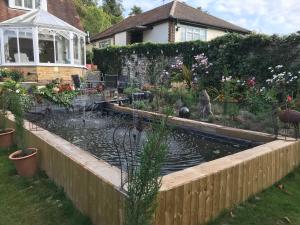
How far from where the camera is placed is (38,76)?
16.6 meters

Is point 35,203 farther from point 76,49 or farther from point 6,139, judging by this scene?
point 76,49

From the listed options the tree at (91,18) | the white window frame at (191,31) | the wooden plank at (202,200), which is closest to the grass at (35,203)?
the wooden plank at (202,200)

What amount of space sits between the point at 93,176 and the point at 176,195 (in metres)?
0.99

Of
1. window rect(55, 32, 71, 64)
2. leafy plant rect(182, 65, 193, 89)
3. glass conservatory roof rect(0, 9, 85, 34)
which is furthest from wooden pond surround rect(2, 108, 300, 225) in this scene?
window rect(55, 32, 71, 64)

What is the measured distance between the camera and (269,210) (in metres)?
3.66

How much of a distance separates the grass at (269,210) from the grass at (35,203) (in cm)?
177

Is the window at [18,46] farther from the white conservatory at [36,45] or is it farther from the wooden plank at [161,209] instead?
the wooden plank at [161,209]

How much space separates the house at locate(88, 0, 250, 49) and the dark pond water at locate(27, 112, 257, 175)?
1503 cm

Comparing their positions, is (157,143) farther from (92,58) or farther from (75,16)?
(75,16)

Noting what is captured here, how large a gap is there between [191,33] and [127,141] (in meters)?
19.0

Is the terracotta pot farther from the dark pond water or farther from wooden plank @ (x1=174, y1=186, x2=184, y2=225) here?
wooden plank @ (x1=174, y1=186, x2=184, y2=225)

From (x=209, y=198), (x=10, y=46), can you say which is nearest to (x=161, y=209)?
(x=209, y=198)

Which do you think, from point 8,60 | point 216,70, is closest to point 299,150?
point 216,70

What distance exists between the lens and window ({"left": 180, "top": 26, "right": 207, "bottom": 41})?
23125 mm
